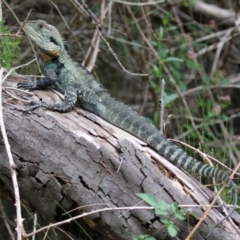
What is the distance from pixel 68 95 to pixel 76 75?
0.45 metres

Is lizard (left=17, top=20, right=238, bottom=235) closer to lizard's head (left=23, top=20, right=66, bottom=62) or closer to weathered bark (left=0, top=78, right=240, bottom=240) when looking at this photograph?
lizard's head (left=23, top=20, right=66, bottom=62)

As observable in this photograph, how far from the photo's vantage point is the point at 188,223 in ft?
9.66

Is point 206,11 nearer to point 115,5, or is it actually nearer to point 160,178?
point 115,5

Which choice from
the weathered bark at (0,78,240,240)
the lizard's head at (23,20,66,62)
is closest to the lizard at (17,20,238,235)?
the lizard's head at (23,20,66,62)

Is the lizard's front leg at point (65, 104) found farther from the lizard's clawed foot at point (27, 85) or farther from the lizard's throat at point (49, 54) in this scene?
the lizard's throat at point (49, 54)

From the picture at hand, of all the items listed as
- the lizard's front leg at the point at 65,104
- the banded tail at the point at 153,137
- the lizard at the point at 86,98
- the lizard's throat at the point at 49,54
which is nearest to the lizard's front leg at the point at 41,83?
the lizard at the point at 86,98

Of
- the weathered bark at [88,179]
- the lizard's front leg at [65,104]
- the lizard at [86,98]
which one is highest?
the lizard at [86,98]

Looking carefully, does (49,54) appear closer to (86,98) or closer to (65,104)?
(86,98)

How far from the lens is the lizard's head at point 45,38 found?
13.3ft

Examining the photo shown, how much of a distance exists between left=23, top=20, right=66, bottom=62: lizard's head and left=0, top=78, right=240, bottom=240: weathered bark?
42.3 inches

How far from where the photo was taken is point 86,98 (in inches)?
150

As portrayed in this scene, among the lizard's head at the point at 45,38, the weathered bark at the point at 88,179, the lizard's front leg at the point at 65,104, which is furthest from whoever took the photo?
the lizard's head at the point at 45,38

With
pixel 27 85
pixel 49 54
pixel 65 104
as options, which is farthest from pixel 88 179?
pixel 49 54

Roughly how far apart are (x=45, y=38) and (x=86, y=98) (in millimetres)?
629
